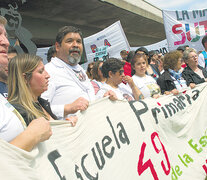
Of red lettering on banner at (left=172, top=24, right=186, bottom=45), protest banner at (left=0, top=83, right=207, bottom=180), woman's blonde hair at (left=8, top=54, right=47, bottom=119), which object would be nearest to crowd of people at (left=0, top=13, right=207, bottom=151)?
woman's blonde hair at (left=8, top=54, right=47, bottom=119)

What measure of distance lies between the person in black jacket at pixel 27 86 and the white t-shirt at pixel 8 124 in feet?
0.78

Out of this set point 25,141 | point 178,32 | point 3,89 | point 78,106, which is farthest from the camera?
point 178,32

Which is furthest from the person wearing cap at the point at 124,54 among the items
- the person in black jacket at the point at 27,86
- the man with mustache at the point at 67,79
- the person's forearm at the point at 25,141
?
the person's forearm at the point at 25,141

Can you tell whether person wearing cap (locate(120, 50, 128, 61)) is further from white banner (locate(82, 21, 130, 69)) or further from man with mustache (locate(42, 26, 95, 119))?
man with mustache (locate(42, 26, 95, 119))

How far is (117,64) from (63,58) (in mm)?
805

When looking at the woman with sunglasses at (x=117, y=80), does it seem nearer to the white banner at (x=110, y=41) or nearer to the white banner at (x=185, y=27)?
the white banner at (x=110, y=41)

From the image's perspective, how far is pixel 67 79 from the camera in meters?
2.29

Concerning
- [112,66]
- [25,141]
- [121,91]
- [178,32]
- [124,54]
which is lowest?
[25,141]

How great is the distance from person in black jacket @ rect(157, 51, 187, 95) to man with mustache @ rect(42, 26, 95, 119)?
4.84ft

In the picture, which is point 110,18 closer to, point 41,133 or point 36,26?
point 36,26

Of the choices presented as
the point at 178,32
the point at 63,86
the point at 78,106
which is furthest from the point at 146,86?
the point at 178,32

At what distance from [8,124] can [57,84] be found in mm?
1137

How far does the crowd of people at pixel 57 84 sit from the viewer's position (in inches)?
46.1

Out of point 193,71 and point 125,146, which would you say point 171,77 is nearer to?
point 193,71
